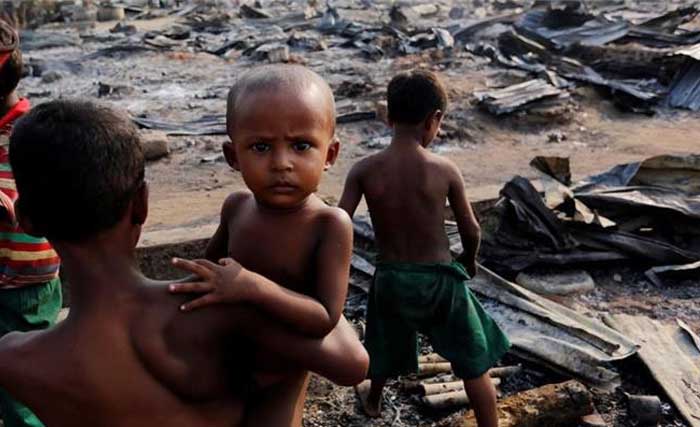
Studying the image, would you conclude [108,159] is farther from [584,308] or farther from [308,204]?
[584,308]

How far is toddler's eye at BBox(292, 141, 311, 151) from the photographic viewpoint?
5.47 feet

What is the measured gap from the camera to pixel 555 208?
17.3 feet

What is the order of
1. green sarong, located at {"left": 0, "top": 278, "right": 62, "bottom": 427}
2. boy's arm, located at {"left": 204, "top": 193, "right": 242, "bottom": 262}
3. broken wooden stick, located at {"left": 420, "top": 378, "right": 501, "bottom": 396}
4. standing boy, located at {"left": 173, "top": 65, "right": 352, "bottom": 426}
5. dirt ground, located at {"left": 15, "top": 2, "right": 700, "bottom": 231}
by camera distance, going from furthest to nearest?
dirt ground, located at {"left": 15, "top": 2, "right": 700, "bottom": 231} < broken wooden stick, located at {"left": 420, "top": 378, "right": 501, "bottom": 396} < green sarong, located at {"left": 0, "top": 278, "right": 62, "bottom": 427} < boy's arm, located at {"left": 204, "top": 193, "right": 242, "bottom": 262} < standing boy, located at {"left": 173, "top": 65, "right": 352, "bottom": 426}

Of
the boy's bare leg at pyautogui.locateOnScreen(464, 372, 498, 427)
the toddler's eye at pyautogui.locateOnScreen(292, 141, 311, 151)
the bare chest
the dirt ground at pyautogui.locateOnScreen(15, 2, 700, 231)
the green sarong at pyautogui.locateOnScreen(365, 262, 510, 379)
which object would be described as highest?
the toddler's eye at pyautogui.locateOnScreen(292, 141, 311, 151)

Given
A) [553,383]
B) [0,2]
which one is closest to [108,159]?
[553,383]

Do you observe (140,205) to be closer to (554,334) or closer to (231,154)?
(231,154)

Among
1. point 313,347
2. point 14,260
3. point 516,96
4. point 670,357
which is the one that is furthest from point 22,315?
point 516,96

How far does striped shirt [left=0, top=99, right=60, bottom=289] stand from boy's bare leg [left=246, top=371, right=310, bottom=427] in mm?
1153

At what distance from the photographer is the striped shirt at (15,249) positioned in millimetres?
2408

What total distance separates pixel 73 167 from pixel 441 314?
1.96m

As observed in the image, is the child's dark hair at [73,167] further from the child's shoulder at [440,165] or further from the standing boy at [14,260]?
the child's shoulder at [440,165]

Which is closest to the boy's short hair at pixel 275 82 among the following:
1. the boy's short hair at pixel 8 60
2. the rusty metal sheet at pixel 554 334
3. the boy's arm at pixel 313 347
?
the boy's arm at pixel 313 347

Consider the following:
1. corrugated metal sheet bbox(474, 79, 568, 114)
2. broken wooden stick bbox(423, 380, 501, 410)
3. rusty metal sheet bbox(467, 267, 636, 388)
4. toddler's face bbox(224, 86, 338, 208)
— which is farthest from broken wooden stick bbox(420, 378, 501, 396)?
corrugated metal sheet bbox(474, 79, 568, 114)

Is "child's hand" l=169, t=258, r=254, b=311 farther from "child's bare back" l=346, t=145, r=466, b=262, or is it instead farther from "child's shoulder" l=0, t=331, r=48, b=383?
"child's bare back" l=346, t=145, r=466, b=262
